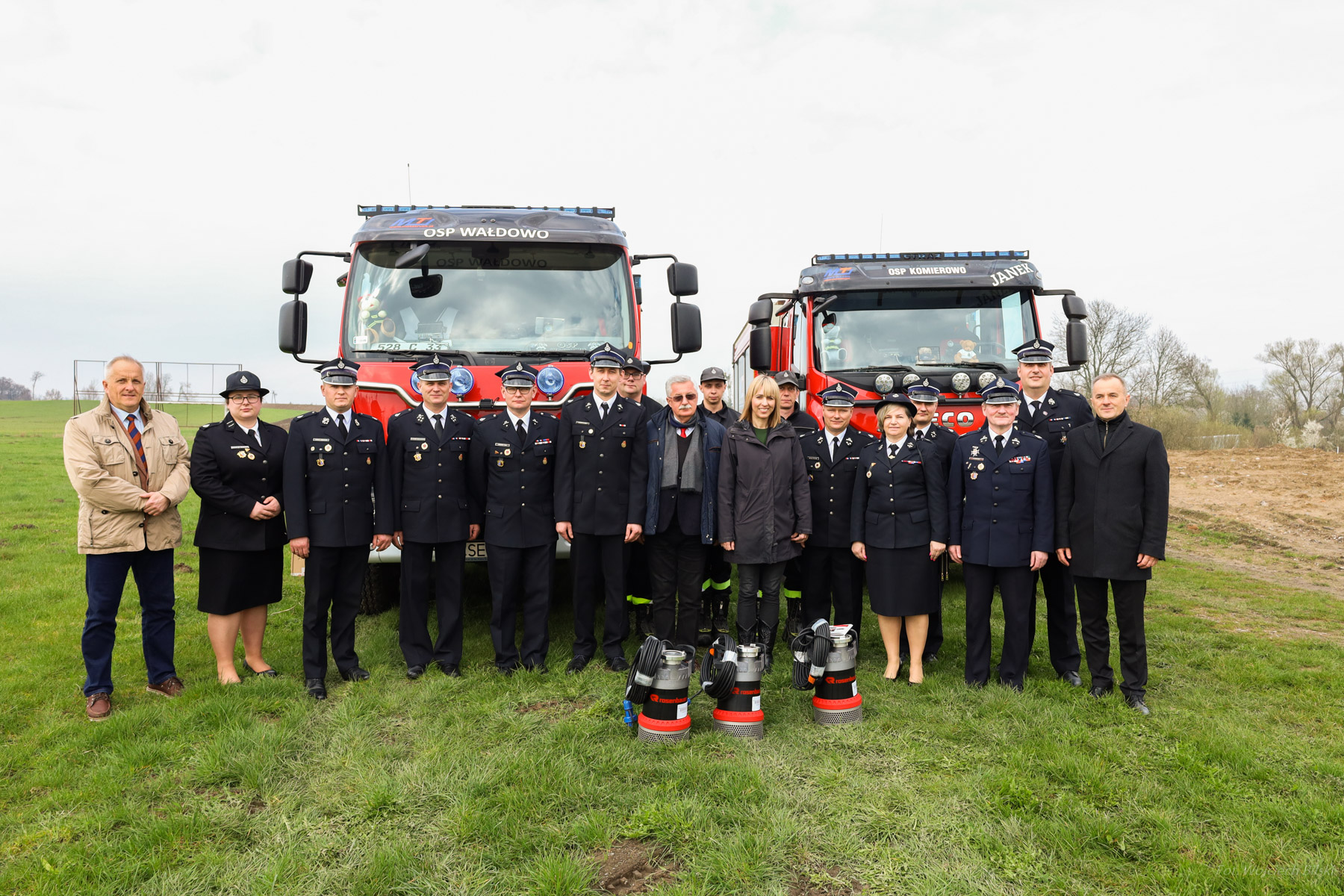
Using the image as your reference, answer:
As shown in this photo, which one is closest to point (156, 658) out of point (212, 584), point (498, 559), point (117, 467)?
point (212, 584)

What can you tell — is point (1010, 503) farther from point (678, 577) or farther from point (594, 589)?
point (594, 589)

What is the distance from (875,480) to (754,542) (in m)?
0.94

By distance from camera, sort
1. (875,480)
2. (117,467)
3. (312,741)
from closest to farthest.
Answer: (312,741) → (117,467) → (875,480)

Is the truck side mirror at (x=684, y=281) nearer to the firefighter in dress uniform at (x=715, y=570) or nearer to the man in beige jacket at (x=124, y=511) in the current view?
the firefighter in dress uniform at (x=715, y=570)

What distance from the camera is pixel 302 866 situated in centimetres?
311

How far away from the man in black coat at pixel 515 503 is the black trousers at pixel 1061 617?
11.0ft

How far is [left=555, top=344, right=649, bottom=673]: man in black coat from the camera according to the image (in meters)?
5.35

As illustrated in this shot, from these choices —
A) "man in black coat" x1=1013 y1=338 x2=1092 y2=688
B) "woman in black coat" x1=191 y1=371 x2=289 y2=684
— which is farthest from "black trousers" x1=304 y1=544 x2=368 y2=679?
"man in black coat" x1=1013 y1=338 x2=1092 y2=688

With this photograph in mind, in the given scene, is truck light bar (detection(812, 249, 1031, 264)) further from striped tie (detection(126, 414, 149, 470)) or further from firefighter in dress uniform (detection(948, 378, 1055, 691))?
striped tie (detection(126, 414, 149, 470))

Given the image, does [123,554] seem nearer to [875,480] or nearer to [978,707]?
[875,480]

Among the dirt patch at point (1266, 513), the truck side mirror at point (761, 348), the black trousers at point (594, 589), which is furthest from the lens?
the dirt patch at point (1266, 513)

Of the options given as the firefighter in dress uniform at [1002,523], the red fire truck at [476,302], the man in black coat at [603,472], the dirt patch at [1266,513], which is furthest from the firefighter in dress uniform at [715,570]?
the dirt patch at [1266,513]

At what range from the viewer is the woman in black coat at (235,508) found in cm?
484

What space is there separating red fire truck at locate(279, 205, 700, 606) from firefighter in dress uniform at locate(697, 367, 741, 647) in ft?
2.92
